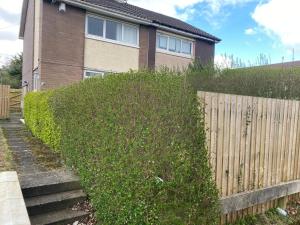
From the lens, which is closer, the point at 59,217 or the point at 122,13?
the point at 59,217

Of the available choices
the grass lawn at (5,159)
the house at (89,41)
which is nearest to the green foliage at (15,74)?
the house at (89,41)

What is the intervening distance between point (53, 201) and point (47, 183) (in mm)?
375

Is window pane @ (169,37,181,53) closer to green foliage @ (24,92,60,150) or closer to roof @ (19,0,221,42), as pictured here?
roof @ (19,0,221,42)

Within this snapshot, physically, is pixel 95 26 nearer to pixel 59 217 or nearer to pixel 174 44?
pixel 174 44

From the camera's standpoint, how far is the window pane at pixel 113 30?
14.3 metres

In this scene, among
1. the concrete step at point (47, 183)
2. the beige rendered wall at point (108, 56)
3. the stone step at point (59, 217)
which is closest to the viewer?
the stone step at point (59, 217)

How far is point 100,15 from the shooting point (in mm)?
13938

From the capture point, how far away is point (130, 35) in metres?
15.2

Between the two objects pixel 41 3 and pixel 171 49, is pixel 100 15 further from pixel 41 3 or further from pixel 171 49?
pixel 171 49

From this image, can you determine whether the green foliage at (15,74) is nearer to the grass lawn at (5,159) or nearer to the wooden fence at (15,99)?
the wooden fence at (15,99)

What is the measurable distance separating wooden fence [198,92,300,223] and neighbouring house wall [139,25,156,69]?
1118 centimetres

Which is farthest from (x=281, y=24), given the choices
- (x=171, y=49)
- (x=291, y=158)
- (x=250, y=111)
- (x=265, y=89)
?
(x=250, y=111)

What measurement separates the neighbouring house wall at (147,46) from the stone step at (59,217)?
12162mm

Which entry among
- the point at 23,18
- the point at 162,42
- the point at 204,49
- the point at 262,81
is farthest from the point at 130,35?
the point at 262,81
